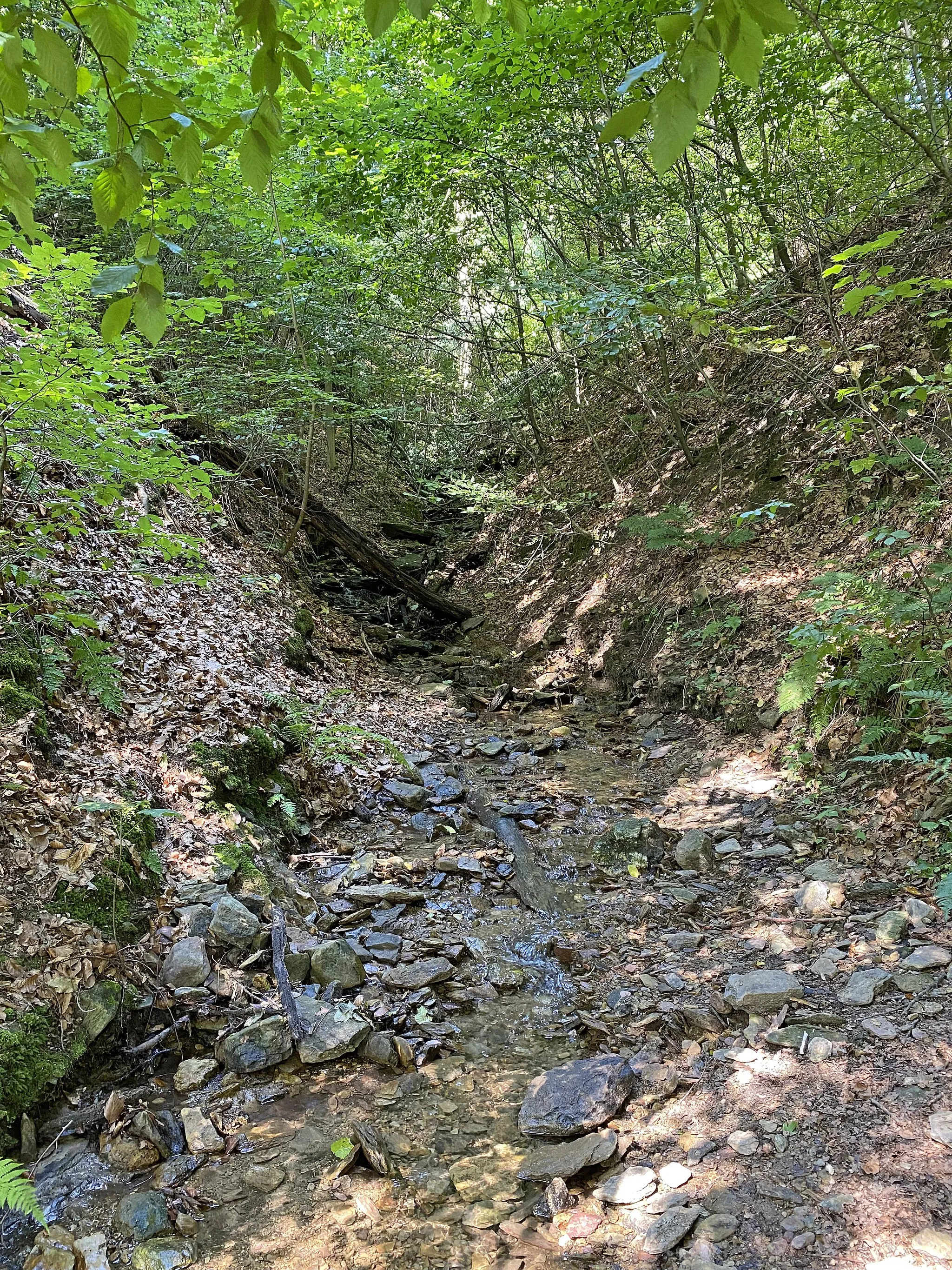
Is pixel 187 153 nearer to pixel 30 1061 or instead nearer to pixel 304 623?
pixel 30 1061

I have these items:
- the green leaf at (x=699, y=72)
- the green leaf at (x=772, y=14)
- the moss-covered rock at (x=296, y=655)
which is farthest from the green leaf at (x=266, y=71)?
the moss-covered rock at (x=296, y=655)

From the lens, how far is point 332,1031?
3447 mm

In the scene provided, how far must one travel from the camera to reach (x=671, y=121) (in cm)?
129

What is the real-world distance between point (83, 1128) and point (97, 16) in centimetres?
360

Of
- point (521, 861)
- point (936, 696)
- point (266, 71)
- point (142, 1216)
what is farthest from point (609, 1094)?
point (266, 71)

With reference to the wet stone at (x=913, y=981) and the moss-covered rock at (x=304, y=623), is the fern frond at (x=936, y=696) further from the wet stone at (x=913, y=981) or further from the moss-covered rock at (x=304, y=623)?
the moss-covered rock at (x=304, y=623)

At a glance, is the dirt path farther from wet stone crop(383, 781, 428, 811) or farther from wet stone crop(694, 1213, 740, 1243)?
wet stone crop(383, 781, 428, 811)

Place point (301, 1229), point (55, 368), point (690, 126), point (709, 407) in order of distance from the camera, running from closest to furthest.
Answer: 1. point (690, 126)
2. point (301, 1229)
3. point (55, 368)
4. point (709, 407)

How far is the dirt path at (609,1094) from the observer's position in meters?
2.33

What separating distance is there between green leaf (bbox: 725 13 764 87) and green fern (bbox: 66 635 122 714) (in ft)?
15.5

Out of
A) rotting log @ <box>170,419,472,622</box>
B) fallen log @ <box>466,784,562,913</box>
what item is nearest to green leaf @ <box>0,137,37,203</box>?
fallen log @ <box>466,784,562,913</box>

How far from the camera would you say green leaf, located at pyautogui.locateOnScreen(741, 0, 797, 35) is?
1.23 metres


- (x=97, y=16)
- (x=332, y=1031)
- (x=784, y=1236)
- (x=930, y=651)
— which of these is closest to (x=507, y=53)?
(x=930, y=651)

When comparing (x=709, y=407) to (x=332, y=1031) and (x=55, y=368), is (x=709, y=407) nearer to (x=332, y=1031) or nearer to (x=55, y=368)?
(x=55, y=368)
